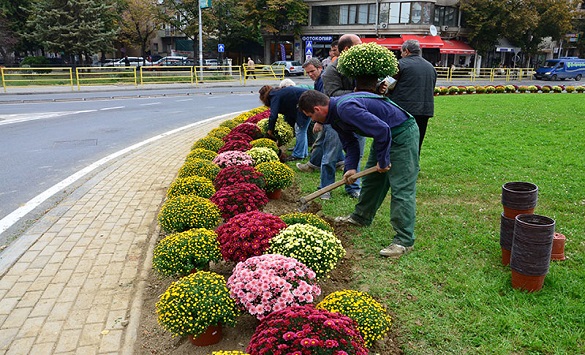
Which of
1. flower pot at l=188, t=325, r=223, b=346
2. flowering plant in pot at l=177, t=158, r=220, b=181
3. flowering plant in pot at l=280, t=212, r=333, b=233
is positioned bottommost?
flower pot at l=188, t=325, r=223, b=346

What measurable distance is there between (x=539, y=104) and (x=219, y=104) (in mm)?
11479

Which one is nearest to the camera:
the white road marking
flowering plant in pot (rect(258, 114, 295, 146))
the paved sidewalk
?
the paved sidewalk

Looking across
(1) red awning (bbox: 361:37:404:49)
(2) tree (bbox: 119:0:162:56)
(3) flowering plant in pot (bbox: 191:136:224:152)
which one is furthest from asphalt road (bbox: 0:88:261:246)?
(2) tree (bbox: 119:0:162:56)

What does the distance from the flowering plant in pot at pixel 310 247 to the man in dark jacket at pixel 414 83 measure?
2885mm

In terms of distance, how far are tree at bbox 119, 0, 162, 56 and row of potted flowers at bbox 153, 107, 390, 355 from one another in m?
41.0

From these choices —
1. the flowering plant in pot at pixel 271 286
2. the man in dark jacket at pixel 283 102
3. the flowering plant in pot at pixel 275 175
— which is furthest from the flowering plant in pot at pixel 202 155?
the flowering plant in pot at pixel 271 286

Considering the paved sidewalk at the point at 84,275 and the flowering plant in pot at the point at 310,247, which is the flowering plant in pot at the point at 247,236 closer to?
the flowering plant in pot at the point at 310,247

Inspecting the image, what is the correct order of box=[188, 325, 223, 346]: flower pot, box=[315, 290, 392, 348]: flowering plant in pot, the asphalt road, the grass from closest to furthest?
box=[315, 290, 392, 348]: flowering plant in pot, box=[188, 325, 223, 346]: flower pot, the grass, the asphalt road

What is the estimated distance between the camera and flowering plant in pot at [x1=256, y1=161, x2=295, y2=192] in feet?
18.9

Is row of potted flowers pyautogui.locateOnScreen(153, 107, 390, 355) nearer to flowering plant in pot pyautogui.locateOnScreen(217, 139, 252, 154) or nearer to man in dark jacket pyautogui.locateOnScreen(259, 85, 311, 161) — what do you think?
flowering plant in pot pyautogui.locateOnScreen(217, 139, 252, 154)

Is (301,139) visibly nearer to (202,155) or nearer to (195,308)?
(202,155)

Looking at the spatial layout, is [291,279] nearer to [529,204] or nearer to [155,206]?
[529,204]

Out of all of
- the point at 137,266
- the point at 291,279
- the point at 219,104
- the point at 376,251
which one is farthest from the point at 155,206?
the point at 219,104

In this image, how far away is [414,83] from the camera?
5992 millimetres
